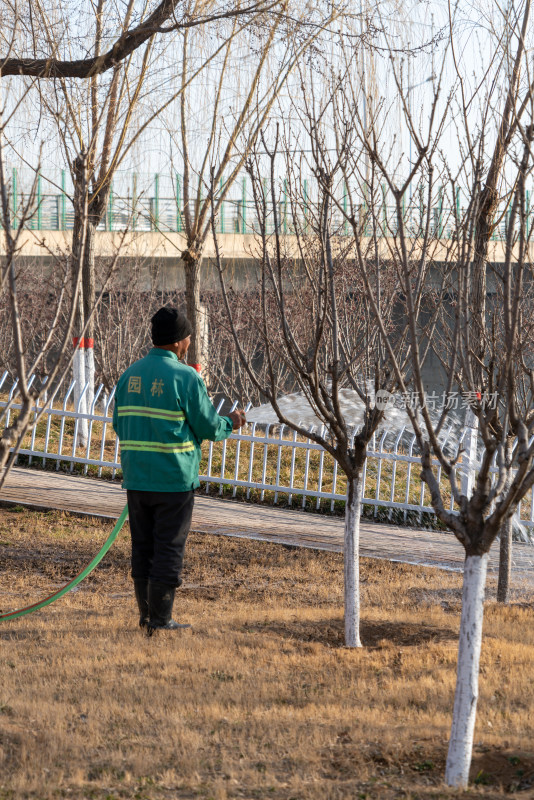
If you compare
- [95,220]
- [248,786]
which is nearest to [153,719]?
[248,786]

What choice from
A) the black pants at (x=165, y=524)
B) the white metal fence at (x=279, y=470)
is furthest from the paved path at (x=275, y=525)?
the black pants at (x=165, y=524)

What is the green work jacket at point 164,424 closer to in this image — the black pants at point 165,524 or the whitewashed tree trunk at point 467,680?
the black pants at point 165,524

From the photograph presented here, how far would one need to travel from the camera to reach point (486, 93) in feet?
13.1

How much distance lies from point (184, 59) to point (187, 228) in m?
1.82

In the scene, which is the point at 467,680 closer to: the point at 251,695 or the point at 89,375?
the point at 251,695

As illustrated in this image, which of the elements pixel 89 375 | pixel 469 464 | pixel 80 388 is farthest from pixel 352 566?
pixel 89 375

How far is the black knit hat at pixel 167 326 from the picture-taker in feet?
14.8

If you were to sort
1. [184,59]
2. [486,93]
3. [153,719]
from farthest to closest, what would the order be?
[184,59], [486,93], [153,719]

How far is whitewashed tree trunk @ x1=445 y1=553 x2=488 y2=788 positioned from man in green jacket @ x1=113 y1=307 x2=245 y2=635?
6.34 ft

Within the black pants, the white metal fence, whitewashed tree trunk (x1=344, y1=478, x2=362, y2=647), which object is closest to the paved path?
the white metal fence

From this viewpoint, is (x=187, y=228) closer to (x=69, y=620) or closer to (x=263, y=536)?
(x=263, y=536)

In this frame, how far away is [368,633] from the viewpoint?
4840 millimetres

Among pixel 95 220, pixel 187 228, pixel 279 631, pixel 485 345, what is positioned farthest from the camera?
pixel 95 220

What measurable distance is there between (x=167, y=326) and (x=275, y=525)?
4041 millimetres
